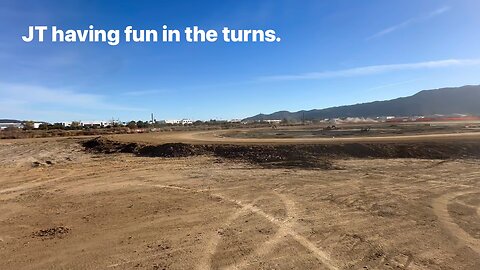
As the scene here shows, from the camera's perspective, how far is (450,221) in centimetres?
1079

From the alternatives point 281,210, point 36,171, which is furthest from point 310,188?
point 36,171

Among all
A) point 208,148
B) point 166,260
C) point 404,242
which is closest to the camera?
point 166,260

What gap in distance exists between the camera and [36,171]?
22.5 metres

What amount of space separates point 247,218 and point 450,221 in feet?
17.8

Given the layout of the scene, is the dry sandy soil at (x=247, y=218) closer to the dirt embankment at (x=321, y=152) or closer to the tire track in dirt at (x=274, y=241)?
the tire track in dirt at (x=274, y=241)

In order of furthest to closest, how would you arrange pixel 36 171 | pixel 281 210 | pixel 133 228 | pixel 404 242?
pixel 36 171 → pixel 281 210 → pixel 133 228 → pixel 404 242

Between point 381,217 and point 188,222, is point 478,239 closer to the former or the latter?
point 381,217

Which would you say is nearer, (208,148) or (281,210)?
(281,210)

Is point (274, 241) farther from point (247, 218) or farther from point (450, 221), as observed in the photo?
point (450, 221)

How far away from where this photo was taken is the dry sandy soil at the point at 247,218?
27.5ft

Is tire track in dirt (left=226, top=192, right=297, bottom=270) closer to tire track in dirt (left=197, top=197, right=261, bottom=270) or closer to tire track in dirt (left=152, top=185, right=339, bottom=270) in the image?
tire track in dirt (left=152, top=185, right=339, bottom=270)

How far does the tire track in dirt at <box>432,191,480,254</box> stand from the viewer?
9117 millimetres

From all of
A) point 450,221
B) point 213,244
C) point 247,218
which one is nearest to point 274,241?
point 213,244

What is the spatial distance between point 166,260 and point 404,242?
17.5ft
